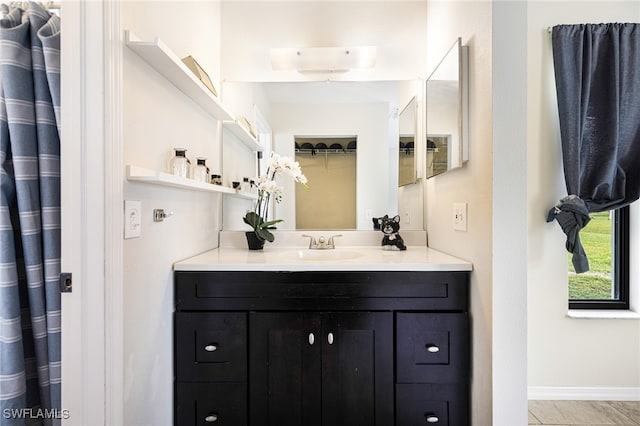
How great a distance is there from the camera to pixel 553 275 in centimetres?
185

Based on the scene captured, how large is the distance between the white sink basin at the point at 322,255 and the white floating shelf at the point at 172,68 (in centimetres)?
86

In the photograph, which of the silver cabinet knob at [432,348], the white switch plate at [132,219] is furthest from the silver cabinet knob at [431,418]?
the white switch plate at [132,219]

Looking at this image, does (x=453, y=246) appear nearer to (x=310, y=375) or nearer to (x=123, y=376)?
(x=310, y=375)

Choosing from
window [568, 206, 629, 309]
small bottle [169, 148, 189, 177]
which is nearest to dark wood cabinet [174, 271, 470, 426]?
small bottle [169, 148, 189, 177]

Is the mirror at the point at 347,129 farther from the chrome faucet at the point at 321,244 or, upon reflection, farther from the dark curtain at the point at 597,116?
the dark curtain at the point at 597,116

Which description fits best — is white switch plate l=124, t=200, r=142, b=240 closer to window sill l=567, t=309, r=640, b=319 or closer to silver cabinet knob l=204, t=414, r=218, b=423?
silver cabinet knob l=204, t=414, r=218, b=423

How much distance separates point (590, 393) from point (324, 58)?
2.61 m

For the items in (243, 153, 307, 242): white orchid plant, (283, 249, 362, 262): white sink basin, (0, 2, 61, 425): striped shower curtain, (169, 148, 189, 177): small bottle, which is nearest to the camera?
(0, 2, 61, 425): striped shower curtain

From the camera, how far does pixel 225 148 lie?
6.37 feet

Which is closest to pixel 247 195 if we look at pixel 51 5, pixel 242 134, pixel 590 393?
pixel 242 134

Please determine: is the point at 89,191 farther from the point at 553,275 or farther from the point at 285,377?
the point at 553,275

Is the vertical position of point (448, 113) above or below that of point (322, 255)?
above

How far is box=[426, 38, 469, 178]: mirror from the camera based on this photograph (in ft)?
4.22

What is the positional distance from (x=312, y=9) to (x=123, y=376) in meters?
2.17
